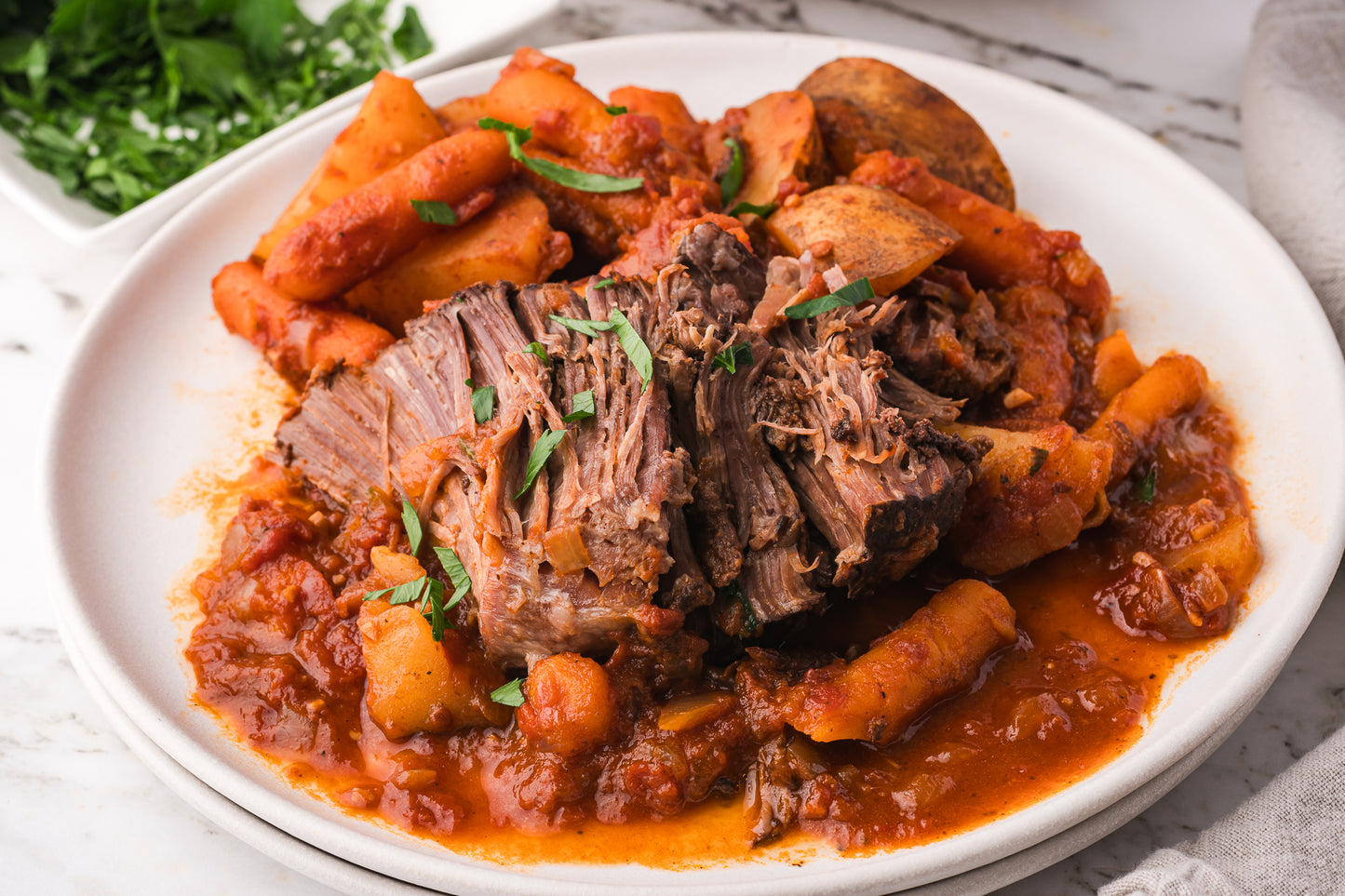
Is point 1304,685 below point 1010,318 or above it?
below

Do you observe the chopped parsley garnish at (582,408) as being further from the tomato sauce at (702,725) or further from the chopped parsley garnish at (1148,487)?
the chopped parsley garnish at (1148,487)

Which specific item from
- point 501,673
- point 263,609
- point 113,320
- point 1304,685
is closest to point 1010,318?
point 1304,685

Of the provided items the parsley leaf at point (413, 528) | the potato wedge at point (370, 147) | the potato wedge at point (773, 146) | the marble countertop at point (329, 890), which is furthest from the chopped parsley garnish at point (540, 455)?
the potato wedge at point (370, 147)

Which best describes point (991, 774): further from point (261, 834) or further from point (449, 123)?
point (449, 123)

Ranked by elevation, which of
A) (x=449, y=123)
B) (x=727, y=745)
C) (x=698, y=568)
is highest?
(x=449, y=123)

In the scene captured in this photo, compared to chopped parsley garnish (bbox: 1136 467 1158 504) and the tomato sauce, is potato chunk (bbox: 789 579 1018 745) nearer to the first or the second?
the tomato sauce

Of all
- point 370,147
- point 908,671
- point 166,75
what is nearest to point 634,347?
point 908,671
